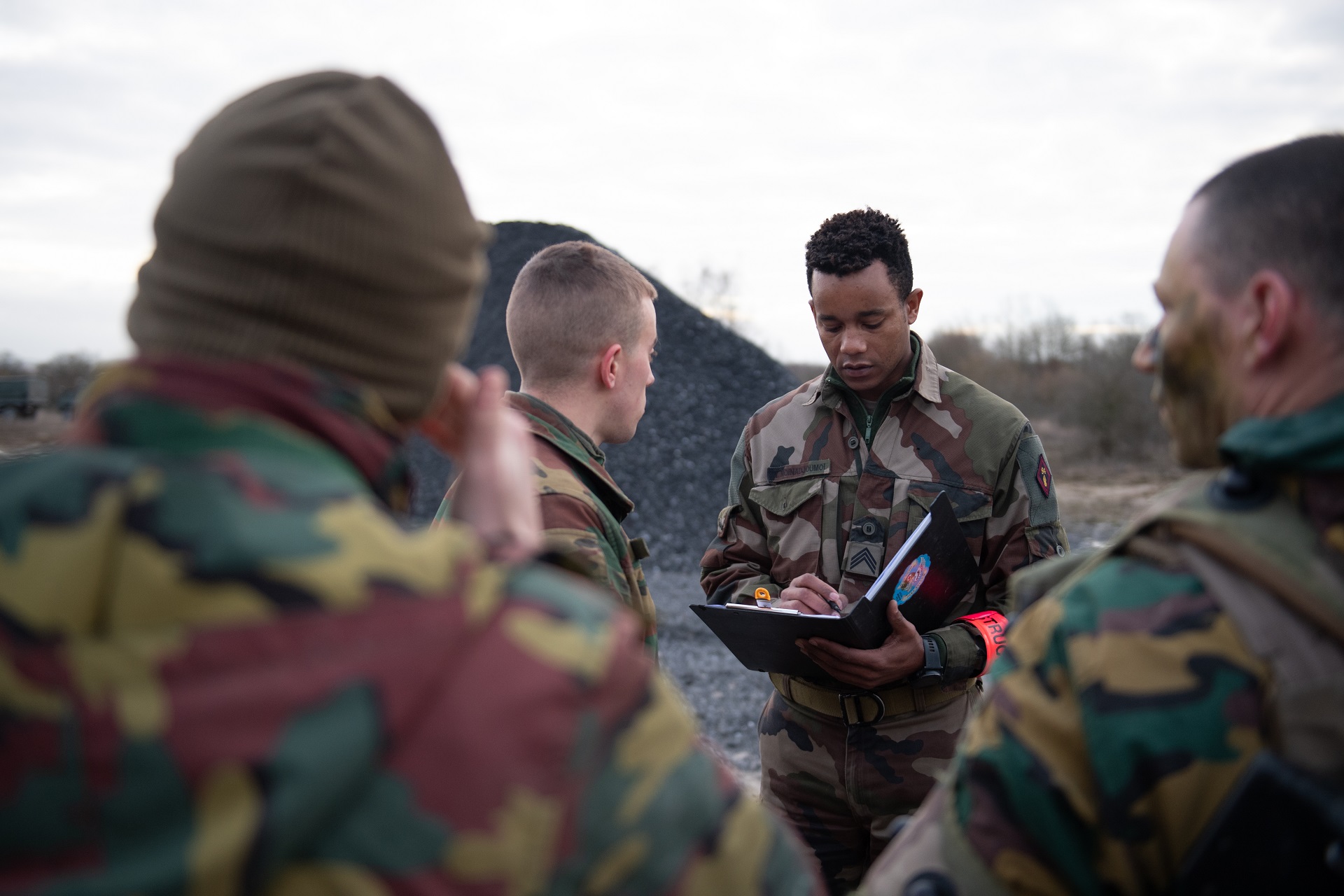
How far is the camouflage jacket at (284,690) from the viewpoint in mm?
706

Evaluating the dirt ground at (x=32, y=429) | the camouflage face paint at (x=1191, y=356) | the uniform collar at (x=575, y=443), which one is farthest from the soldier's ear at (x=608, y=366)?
the dirt ground at (x=32, y=429)

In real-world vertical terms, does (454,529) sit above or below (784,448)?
above

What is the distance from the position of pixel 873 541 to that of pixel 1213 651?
1888mm

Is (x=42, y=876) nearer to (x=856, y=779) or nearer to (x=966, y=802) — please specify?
(x=966, y=802)

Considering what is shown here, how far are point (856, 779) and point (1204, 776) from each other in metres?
1.82

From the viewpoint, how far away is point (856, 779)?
277 cm

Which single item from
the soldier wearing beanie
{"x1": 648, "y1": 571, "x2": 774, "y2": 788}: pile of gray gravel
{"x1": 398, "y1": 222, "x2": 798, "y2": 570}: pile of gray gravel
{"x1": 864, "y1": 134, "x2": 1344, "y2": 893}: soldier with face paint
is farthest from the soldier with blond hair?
{"x1": 398, "y1": 222, "x2": 798, "y2": 570}: pile of gray gravel

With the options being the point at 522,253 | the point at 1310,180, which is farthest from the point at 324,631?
the point at 522,253

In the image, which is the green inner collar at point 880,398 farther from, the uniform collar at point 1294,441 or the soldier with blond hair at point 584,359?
the uniform collar at point 1294,441

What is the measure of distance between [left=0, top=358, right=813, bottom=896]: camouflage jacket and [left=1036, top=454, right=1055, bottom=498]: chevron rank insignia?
7.39ft

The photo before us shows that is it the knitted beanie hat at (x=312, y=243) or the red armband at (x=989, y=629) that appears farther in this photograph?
the red armband at (x=989, y=629)

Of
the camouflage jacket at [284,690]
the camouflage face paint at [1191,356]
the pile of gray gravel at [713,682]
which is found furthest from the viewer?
the pile of gray gravel at [713,682]

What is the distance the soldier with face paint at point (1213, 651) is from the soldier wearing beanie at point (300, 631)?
1.19ft

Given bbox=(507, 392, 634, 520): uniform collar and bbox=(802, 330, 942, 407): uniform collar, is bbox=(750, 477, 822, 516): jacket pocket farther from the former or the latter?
bbox=(507, 392, 634, 520): uniform collar
